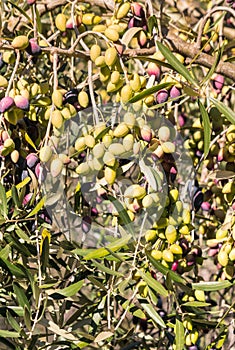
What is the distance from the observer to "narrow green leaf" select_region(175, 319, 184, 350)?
0.89 m

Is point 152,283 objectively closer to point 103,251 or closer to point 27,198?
point 103,251

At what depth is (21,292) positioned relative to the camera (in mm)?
846

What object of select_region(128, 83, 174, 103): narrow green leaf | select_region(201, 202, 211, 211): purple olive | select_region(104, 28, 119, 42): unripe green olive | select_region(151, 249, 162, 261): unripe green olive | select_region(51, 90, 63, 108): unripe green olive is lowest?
select_region(201, 202, 211, 211): purple olive

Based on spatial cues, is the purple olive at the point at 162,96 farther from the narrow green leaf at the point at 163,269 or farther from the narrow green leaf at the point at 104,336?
the narrow green leaf at the point at 104,336

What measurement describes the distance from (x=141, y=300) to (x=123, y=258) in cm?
11

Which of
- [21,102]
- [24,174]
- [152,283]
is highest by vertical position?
[21,102]

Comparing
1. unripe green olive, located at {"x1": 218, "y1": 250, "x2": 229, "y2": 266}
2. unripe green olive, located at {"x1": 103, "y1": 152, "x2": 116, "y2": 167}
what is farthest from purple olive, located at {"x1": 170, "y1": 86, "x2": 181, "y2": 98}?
unripe green olive, located at {"x1": 218, "y1": 250, "x2": 229, "y2": 266}

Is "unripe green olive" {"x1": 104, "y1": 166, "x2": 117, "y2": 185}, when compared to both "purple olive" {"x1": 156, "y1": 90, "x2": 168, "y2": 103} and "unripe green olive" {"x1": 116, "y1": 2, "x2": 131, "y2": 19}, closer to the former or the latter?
"purple olive" {"x1": 156, "y1": 90, "x2": 168, "y2": 103}

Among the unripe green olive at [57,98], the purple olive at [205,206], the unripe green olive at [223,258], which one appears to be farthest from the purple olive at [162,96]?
the purple olive at [205,206]

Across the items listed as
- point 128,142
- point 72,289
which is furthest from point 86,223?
point 128,142

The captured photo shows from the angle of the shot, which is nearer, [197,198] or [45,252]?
[45,252]

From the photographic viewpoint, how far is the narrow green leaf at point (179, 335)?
0.89 metres

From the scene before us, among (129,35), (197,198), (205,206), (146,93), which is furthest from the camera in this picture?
(205,206)

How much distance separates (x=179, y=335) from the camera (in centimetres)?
91
